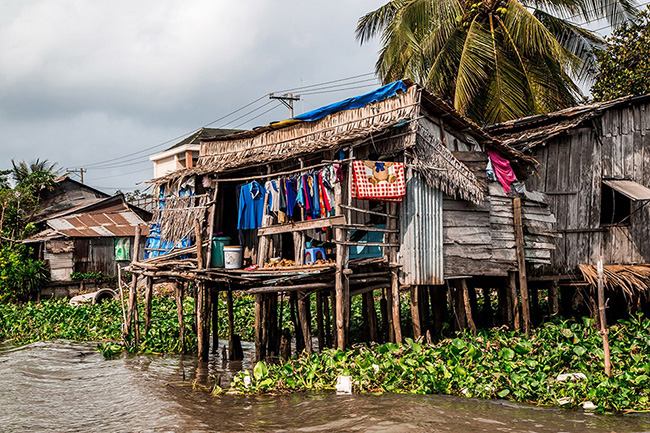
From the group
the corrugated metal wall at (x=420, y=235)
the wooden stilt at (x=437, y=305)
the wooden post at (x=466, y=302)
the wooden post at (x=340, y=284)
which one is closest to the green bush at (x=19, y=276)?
the wooden stilt at (x=437, y=305)

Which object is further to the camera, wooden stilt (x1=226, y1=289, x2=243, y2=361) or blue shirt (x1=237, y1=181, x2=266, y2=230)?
wooden stilt (x1=226, y1=289, x2=243, y2=361)

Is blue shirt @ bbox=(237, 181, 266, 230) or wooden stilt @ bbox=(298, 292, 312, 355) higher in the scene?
blue shirt @ bbox=(237, 181, 266, 230)

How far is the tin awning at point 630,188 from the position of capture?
13242 millimetres

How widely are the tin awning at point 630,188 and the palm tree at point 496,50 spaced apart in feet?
15.2

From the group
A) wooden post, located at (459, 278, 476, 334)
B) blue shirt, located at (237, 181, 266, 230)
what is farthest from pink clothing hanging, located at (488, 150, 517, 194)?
blue shirt, located at (237, 181, 266, 230)

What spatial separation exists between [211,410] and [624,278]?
28.5ft

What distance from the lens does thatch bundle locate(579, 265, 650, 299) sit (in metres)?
12.9

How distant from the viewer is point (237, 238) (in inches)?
574

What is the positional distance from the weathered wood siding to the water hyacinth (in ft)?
12.0

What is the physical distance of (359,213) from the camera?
478 inches

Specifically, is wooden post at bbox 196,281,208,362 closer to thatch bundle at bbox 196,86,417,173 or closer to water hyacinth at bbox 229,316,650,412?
thatch bundle at bbox 196,86,417,173

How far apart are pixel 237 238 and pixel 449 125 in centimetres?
541

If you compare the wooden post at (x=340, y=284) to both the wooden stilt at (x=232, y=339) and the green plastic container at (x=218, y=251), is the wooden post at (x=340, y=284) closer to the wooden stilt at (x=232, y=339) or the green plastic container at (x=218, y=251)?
the green plastic container at (x=218, y=251)

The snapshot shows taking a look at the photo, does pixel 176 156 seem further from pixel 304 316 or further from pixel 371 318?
pixel 304 316
